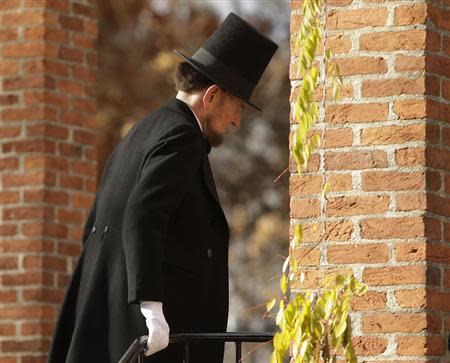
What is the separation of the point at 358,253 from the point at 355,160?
0.31 metres

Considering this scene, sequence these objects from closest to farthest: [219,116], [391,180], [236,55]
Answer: [391,180] < [219,116] < [236,55]

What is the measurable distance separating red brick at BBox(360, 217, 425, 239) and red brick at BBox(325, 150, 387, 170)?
184 mm

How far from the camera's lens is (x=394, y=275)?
489 centimetres

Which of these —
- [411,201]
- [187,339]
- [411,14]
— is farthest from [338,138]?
[187,339]

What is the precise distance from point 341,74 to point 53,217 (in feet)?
8.24

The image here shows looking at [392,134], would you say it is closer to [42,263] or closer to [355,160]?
[355,160]

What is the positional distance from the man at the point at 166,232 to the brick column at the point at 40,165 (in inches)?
63.9

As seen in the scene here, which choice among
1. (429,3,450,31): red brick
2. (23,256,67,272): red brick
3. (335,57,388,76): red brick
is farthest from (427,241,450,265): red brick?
(23,256,67,272): red brick

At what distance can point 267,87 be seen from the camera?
52.0 ft

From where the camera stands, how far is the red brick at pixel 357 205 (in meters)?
4.95

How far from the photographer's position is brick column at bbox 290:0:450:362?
192 inches

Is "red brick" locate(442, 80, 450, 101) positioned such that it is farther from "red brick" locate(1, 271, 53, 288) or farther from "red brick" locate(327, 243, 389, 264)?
"red brick" locate(1, 271, 53, 288)

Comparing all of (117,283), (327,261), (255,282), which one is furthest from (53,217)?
(255,282)

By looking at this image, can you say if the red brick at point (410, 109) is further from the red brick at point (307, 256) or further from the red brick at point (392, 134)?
the red brick at point (307, 256)
